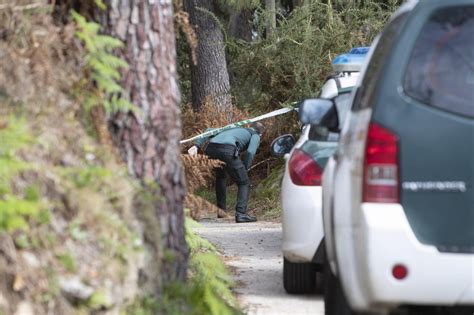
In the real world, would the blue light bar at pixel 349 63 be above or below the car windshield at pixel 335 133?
above

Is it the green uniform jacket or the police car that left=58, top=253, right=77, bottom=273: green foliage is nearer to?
the police car

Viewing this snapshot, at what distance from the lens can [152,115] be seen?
6.48 metres

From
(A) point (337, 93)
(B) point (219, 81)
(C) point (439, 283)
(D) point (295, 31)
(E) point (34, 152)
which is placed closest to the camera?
(C) point (439, 283)

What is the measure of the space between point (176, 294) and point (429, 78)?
2037 millimetres

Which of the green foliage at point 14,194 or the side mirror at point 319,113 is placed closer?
the green foliage at point 14,194

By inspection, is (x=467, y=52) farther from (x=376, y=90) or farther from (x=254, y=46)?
(x=254, y=46)

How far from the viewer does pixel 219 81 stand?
21.5m

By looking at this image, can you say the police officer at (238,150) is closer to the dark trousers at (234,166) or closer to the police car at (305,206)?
the dark trousers at (234,166)

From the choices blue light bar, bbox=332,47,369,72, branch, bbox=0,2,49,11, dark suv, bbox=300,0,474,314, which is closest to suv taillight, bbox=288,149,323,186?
blue light bar, bbox=332,47,369,72

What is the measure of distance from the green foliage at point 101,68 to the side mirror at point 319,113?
97cm

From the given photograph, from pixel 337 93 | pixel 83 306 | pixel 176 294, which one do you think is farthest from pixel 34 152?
pixel 337 93

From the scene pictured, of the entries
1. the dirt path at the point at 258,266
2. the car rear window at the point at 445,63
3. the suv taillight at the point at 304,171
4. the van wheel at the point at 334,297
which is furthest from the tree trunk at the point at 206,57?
the car rear window at the point at 445,63

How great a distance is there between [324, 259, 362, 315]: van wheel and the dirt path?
1.18 meters

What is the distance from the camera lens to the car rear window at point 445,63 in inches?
202
